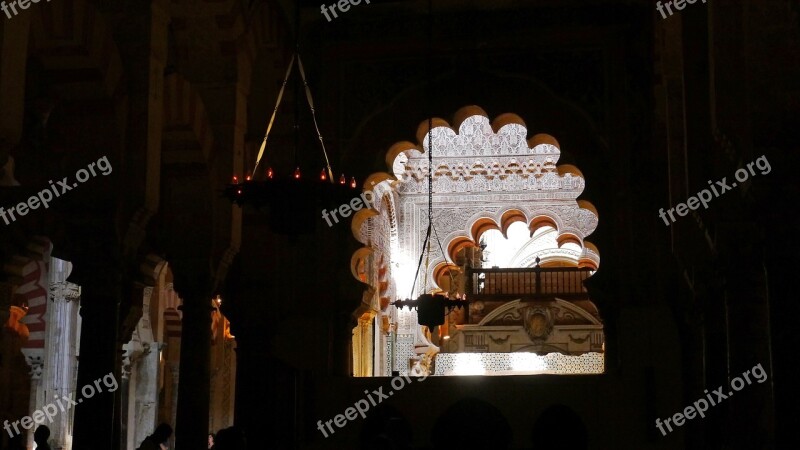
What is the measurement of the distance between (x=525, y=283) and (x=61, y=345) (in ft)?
17.5

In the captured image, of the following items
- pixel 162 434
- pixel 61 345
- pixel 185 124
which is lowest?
pixel 162 434

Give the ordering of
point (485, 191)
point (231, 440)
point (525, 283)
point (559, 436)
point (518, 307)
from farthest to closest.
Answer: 1. point (485, 191)
2. point (525, 283)
3. point (518, 307)
4. point (559, 436)
5. point (231, 440)

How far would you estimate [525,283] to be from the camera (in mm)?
12750

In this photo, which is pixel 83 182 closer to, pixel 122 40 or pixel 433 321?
pixel 122 40

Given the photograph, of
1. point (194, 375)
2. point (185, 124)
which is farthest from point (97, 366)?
point (185, 124)

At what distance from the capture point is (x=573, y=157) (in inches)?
296

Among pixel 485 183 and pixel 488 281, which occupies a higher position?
pixel 485 183

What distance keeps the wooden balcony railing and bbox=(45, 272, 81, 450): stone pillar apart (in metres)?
4.51

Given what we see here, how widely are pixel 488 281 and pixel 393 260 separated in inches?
50.9

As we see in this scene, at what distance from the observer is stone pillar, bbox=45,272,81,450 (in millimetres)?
10789

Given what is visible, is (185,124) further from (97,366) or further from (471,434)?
(471,434)

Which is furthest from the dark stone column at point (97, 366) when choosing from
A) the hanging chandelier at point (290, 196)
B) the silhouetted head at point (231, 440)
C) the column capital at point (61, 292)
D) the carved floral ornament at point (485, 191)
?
the carved floral ornament at point (485, 191)

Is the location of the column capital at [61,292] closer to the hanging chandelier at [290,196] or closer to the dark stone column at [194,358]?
the dark stone column at [194,358]

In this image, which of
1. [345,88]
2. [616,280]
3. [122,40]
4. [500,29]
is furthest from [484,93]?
[122,40]
